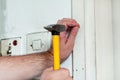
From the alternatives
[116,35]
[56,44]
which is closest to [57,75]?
[56,44]

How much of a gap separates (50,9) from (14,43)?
243 mm

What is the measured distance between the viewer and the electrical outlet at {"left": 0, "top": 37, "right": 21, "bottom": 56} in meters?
1.12

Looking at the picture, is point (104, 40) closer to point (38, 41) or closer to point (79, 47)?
point (79, 47)

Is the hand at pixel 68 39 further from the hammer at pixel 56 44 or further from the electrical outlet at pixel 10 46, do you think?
the electrical outlet at pixel 10 46

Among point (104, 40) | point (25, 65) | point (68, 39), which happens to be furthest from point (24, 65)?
point (104, 40)

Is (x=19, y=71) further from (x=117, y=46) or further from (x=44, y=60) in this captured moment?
(x=117, y=46)

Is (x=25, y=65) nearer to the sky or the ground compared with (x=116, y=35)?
nearer to the ground

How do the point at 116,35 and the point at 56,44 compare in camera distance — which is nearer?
the point at 56,44

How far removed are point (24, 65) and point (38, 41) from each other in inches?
4.6

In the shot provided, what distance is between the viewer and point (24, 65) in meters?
1.02

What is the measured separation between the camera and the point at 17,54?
113 cm

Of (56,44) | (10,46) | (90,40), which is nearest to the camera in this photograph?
(56,44)

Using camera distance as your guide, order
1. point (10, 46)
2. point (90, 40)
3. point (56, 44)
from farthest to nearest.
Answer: point (10, 46), point (90, 40), point (56, 44)

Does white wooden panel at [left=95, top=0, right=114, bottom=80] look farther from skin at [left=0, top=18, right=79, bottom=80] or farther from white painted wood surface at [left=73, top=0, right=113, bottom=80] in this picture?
skin at [left=0, top=18, right=79, bottom=80]
